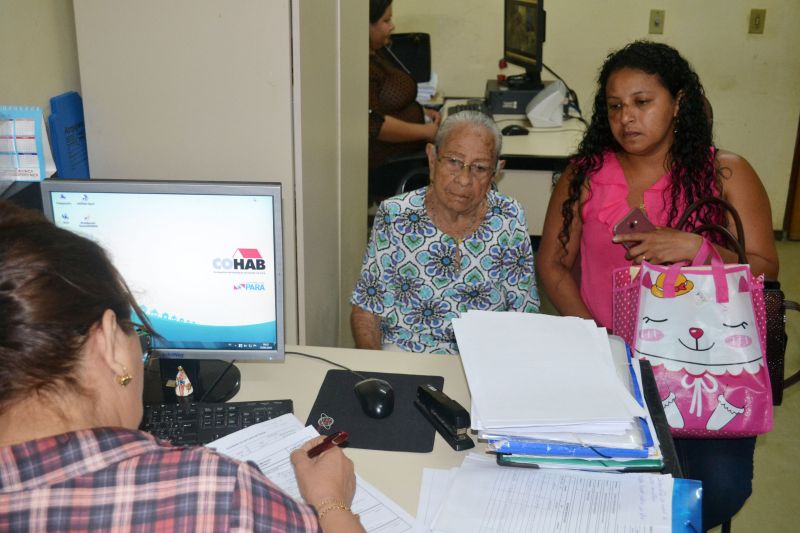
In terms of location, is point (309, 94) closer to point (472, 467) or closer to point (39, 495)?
point (472, 467)

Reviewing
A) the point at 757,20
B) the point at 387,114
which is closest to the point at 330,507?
the point at 387,114

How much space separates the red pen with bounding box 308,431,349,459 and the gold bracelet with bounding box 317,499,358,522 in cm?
14

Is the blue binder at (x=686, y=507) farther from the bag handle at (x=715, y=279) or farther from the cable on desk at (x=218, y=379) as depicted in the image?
the cable on desk at (x=218, y=379)

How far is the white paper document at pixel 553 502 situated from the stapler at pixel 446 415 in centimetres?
8

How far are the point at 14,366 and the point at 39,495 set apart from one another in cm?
14

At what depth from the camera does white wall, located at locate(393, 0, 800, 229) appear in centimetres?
430

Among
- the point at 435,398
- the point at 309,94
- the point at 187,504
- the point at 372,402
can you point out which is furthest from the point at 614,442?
the point at 309,94

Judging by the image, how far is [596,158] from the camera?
2061 millimetres

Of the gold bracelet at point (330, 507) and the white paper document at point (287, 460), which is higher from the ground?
the gold bracelet at point (330, 507)

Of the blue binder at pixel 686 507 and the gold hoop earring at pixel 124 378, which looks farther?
the blue binder at pixel 686 507

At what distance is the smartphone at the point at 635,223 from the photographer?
6.11ft

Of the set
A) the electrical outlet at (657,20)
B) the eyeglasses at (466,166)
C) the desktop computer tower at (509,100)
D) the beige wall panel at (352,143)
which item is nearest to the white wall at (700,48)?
the electrical outlet at (657,20)

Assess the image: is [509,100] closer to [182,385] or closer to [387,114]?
[387,114]

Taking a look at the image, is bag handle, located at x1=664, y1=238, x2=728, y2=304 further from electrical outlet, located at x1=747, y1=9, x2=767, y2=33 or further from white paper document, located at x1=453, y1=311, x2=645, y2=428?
electrical outlet, located at x1=747, y1=9, x2=767, y2=33
